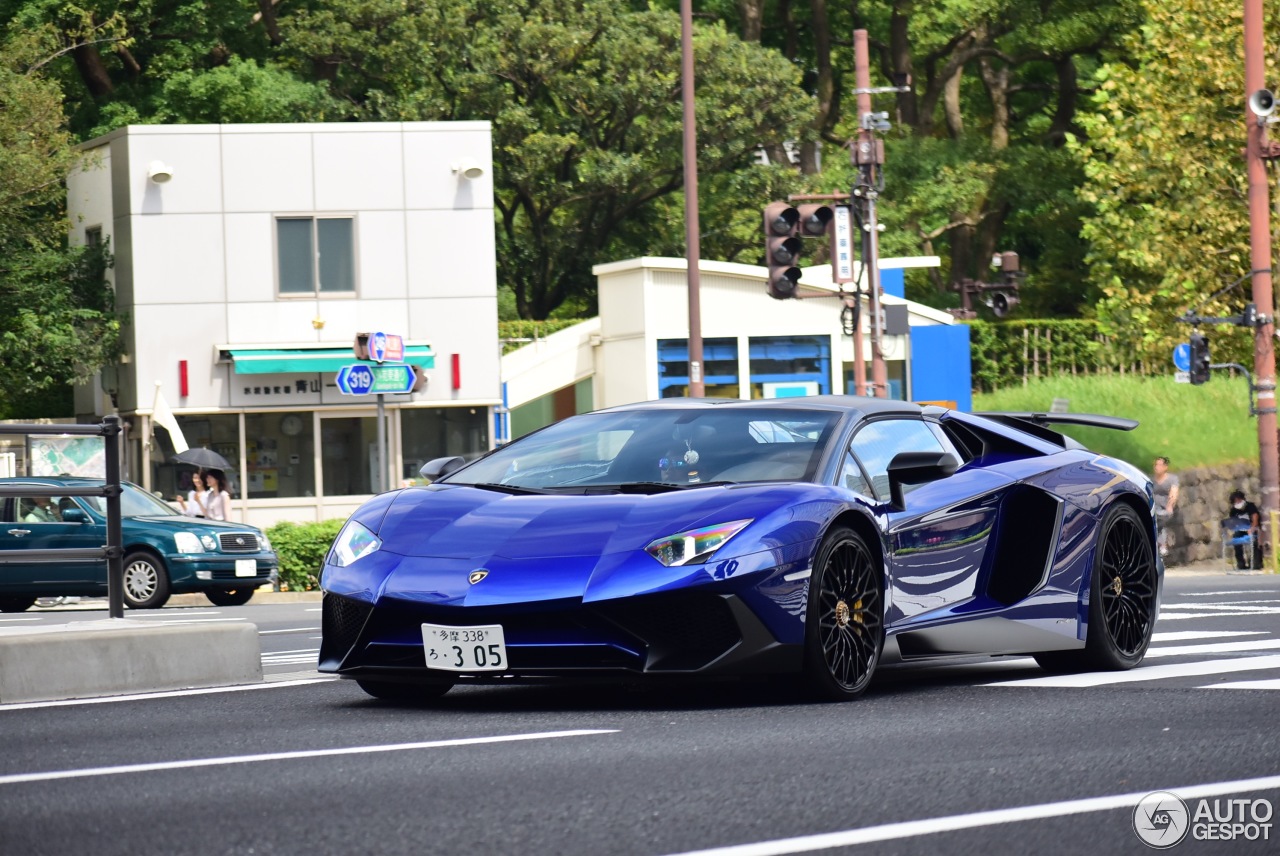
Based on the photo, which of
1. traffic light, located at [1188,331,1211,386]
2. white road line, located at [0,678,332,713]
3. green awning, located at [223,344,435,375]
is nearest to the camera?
white road line, located at [0,678,332,713]

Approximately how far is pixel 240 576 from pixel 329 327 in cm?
1240

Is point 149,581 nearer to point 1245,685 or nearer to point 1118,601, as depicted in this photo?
point 1118,601

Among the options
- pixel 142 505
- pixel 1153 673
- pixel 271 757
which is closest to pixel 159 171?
pixel 142 505

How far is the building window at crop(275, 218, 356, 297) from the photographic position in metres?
35.0

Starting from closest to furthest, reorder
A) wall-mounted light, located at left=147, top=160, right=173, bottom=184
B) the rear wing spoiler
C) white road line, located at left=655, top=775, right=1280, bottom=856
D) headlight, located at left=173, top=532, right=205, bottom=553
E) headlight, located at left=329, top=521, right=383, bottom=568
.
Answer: white road line, located at left=655, top=775, right=1280, bottom=856
headlight, located at left=329, top=521, right=383, bottom=568
the rear wing spoiler
headlight, located at left=173, top=532, right=205, bottom=553
wall-mounted light, located at left=147, top=160, right=173, bottom=184

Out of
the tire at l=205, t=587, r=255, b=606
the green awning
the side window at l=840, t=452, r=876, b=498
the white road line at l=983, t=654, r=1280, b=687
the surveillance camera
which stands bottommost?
the tire at l=205, t=587, r=255, b=606

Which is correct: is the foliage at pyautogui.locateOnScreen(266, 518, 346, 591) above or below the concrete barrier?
below

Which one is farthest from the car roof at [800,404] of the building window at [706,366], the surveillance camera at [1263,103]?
the building window at [706,366]

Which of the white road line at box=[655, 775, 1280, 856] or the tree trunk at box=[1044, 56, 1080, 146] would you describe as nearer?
the white road line at box=[655, 775, 1280, 856]

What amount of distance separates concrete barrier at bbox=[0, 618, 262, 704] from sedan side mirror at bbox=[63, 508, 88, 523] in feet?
1.53

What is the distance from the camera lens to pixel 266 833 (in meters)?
4.57

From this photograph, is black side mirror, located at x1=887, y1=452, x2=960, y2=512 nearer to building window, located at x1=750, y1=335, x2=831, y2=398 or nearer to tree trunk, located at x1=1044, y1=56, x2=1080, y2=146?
building window, located at x1=750, y1=335, x2=831, y2=398

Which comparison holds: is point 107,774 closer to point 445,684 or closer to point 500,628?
point 500,628

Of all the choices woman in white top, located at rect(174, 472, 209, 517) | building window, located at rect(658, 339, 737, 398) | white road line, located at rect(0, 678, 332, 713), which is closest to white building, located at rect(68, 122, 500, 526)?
building window, located at rect(658, 339, 737, 398)
